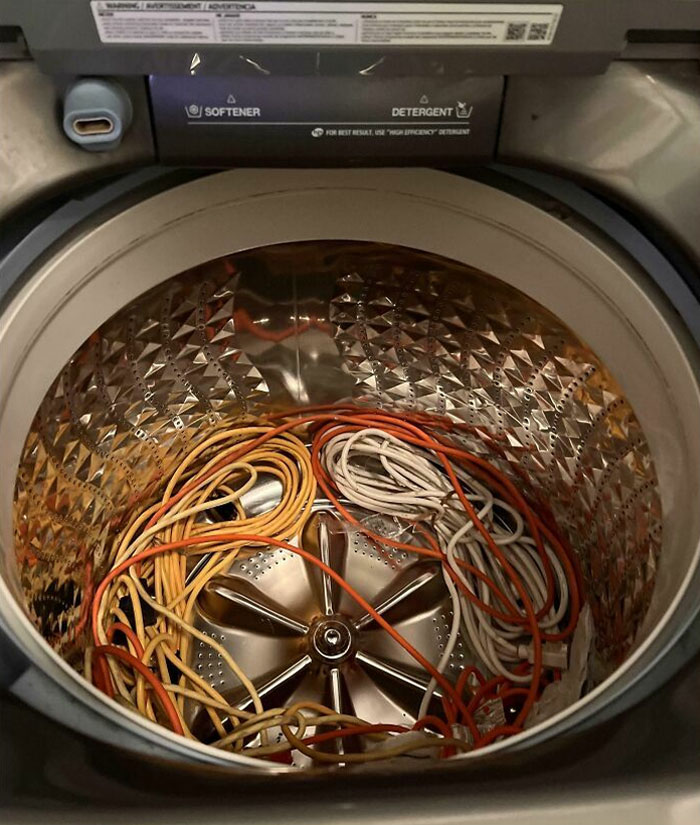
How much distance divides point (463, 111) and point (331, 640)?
0.68m

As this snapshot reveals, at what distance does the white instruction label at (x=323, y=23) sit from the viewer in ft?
1.88

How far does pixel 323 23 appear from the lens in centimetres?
59

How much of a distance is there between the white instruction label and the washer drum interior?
23 centimetres

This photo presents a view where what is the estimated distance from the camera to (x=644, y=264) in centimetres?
78

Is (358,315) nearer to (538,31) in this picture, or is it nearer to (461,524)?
(461,524)

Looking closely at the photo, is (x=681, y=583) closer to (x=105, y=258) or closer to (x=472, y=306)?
(x=472, y=306)

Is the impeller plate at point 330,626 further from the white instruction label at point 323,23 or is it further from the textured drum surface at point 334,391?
the white instruction label at point 323,23

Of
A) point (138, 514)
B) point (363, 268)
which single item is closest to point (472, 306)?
point (363, 268)

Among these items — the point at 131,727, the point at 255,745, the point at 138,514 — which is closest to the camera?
the point at 131,727

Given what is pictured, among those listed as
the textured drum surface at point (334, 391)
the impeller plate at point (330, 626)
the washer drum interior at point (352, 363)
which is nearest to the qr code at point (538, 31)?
the washer drum interior at point (352, 363)

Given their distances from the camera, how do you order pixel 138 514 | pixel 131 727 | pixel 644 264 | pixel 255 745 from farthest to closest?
pixel 138 514
pixel 255 745
pixel 644 264
pixel 131 727

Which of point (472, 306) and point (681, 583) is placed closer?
point (681, 583)

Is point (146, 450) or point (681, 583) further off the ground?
point (146, 450)

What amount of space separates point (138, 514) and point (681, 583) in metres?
0.70
